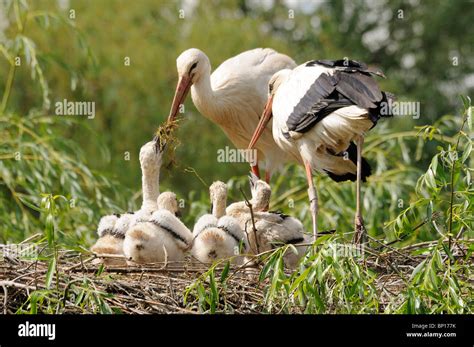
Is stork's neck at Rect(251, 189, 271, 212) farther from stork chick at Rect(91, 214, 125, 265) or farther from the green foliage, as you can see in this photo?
stork chick at Rect(91, 214, 125, 265)

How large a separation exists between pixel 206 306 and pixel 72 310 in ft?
1.68

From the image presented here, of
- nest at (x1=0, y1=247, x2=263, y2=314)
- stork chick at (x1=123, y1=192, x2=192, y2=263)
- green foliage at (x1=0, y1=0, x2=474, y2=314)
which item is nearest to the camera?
green foliage at (x1=0, y1=0, x2=474, y2=314)

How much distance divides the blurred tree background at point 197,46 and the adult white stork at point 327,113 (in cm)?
520

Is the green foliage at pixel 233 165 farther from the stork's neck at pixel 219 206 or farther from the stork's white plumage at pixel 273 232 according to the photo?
the stork's neck at pixel 219 206

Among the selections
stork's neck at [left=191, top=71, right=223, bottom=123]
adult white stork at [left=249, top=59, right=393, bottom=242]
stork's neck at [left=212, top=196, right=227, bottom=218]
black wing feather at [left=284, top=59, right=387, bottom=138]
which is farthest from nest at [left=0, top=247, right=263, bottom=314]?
stork's neck at [left=191, top=71, right=223, bottom=123]

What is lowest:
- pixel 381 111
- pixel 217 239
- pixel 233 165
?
pixel 217 239

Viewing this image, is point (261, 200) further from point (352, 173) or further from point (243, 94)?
point (243, 94)

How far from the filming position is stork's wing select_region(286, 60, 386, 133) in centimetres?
514

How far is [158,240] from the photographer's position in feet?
15.9

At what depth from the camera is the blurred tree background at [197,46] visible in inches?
549

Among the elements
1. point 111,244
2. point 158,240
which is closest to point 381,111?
point 158,240

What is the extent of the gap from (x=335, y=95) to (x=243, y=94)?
1.31 m

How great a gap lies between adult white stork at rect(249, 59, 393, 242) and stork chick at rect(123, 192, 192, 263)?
31.6 inches
